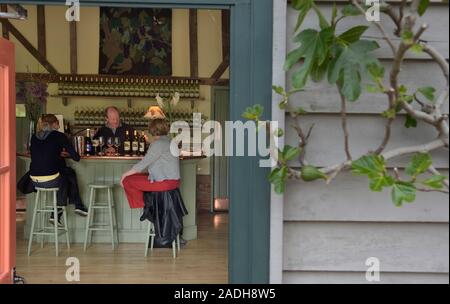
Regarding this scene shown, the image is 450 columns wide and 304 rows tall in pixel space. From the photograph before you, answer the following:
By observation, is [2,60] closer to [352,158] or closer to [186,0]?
[186,0]

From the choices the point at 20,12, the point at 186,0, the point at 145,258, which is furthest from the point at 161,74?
the point at 186,0

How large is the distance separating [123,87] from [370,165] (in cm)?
806

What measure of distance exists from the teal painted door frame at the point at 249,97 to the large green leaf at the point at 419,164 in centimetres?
60

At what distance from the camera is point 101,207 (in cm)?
603

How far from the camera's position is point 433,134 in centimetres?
213

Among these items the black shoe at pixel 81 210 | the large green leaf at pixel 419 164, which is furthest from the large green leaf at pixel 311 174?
the black shoe at pixel 81 210

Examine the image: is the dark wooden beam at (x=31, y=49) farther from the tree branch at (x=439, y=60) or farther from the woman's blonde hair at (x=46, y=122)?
the tree branch at (x=439, y=60)

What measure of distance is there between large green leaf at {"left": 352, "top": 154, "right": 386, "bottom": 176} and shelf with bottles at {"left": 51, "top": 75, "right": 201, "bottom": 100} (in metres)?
7.68

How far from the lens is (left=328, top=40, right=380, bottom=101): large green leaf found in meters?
1.86

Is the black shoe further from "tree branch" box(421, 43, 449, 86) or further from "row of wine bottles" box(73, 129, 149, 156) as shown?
"tree branch" box(421, 43, 449, 86)

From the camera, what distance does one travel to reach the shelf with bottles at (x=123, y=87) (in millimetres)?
9453

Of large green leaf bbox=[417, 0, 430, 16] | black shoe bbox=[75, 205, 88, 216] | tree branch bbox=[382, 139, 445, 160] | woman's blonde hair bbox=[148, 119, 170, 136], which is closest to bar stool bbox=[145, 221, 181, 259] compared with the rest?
black shoe bbox=[75, 205, 88, 216]

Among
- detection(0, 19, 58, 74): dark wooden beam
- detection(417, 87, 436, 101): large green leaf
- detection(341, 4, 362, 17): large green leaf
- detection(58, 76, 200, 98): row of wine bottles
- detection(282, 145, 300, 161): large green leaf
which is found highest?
detection(0, 19, 58, 74): dark wooden beam
